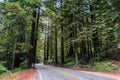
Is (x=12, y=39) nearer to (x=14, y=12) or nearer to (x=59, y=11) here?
(x=14, y=12)

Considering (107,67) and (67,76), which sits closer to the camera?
Result: (67,76)

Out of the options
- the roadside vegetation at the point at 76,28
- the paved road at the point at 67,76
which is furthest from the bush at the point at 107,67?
the paved road at the point at 67,76

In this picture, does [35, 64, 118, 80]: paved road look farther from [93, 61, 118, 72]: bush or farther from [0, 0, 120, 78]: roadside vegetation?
[0, 0, 120, 78]: roadside vegetation

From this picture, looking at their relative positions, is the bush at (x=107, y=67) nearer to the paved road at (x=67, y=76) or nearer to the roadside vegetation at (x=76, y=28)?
the roadside vegetation at (x=76, y=28)

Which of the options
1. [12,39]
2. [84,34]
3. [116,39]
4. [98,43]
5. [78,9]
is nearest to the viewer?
[116,39]

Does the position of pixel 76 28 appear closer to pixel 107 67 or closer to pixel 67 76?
pixel 107 67

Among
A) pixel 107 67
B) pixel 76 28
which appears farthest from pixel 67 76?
pixel 76 28

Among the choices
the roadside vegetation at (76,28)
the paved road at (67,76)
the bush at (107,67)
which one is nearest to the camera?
the paved road at (67,76)

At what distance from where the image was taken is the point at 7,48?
95.3 feet

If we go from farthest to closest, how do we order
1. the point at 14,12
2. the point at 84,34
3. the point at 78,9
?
the point at 78,9 < the point at 84,34 < the point at 14,12

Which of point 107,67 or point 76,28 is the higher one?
→ point 76,28

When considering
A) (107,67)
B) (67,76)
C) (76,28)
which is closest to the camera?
(67,76)

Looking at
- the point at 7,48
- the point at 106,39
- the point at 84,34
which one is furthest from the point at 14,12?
the point at 106,39

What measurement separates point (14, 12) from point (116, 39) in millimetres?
13811
